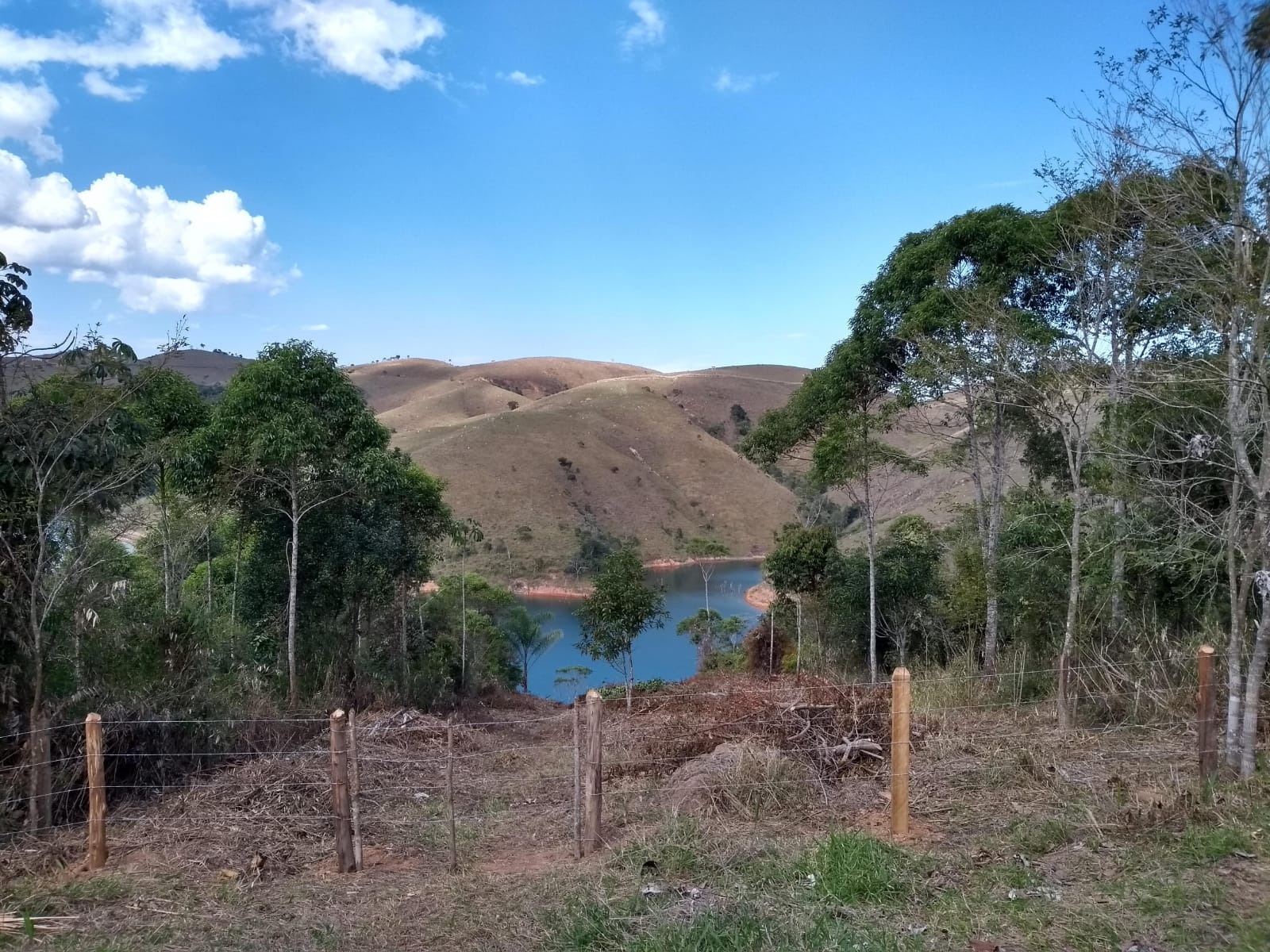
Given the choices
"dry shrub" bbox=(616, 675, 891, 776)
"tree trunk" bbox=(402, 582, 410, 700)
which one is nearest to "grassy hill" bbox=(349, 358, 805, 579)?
"tree trunk" bbox=(402, 582, 410, 700)

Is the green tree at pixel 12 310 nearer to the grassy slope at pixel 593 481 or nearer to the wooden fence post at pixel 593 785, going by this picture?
the wooden fence post at pixel 593 785

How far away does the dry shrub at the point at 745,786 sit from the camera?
20.6 ft

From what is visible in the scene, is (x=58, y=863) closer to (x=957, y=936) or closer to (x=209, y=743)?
(x=209, y=743)

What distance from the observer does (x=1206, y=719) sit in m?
5.96

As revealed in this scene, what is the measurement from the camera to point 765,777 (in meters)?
6.39

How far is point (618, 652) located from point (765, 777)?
55.4ft

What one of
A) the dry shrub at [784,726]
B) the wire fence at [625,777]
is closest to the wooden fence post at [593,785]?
the wire fence at [625,777]

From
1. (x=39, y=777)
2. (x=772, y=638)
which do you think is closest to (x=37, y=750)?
(x=39, y=777)

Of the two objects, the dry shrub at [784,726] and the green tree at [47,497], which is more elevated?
the green tree at [47,497]

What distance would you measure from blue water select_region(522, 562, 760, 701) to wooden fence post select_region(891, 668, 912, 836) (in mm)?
27099

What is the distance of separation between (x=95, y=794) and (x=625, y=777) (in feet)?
12.8

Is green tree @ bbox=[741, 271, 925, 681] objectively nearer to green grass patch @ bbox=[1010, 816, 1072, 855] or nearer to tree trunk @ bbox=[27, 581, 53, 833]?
green grass patch @ bbox=[1010, 816, 1072, 855]

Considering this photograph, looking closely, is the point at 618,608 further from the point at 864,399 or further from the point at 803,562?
the point at 864,399

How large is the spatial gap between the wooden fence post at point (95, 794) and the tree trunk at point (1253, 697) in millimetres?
7174
